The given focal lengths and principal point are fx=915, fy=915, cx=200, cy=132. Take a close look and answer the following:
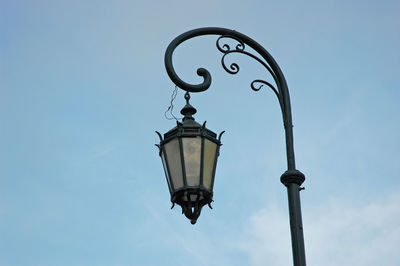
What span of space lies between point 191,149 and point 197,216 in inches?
25.0

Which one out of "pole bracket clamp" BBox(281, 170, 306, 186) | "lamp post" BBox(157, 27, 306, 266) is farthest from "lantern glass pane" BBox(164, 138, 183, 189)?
"pole bracket clamp" BBox(281, 170, 306, 186)

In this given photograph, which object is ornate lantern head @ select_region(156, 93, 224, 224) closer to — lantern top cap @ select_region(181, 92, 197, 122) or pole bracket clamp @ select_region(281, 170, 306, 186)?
lantern top cap @ select_region(181, 92, 197, 122)

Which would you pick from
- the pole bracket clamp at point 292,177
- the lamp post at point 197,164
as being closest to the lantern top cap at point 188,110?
the lamp post at point 197,164

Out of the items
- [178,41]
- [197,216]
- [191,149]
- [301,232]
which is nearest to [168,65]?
[178,41]

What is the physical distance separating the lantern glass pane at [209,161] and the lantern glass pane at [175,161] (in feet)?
0.77

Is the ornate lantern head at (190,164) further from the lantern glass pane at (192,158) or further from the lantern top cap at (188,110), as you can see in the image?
the lantern top cap at (188,110)

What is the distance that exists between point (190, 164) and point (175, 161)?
15cm

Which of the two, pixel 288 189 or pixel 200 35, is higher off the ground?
pixel 200 35

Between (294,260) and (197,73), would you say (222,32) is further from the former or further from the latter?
(294,260)

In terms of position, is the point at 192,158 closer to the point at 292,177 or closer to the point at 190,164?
the point at 190,164

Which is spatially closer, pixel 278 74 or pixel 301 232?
pixel 301 232

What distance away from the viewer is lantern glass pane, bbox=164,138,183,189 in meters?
8.52

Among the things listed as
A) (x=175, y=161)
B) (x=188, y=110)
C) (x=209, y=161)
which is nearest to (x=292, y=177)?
→ (x=209, y=161)

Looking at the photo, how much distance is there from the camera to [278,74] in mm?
9430
